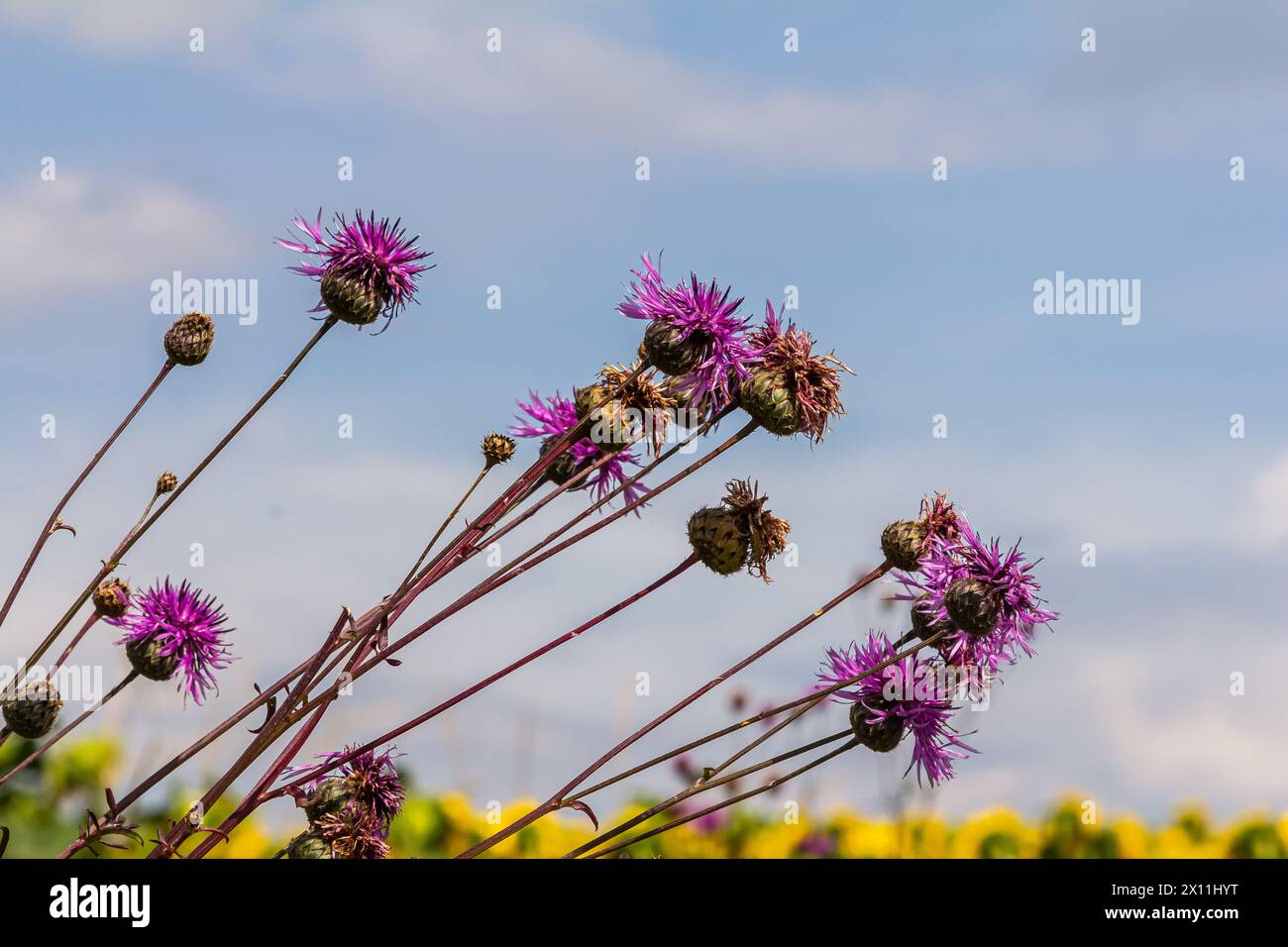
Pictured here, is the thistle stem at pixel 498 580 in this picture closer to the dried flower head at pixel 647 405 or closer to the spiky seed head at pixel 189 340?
the dried flower head at pixel 647 405

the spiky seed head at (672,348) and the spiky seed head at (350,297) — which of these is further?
the spiky seed head at (350,297)

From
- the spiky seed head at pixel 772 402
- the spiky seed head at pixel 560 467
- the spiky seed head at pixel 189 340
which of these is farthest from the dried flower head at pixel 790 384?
the spiky seed head at pixel 189 340

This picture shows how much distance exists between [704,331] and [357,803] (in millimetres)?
1557

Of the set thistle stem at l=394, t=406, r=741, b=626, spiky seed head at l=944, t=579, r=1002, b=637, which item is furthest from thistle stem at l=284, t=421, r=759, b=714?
spiky seed head at l=944, t=579, r=1002, b=637

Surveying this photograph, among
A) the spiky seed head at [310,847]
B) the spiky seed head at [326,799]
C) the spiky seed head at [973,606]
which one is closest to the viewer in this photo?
the spiky seed head at [310,847]

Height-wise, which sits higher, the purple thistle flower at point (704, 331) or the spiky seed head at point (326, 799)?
the purple thistle flower at point (704, 331)

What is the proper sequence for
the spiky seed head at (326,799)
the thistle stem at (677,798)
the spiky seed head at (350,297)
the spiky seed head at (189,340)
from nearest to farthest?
the thistle stem at (677,798) → the spiky seed head at (326,799) → the spiky seed head at (350,297) → the spiky seed head at (189,340)

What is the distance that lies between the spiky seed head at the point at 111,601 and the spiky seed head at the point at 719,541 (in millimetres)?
1712

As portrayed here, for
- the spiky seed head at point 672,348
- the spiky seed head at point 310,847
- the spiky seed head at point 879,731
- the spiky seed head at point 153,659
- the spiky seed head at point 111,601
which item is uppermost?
the spiky seed head at point 672,348

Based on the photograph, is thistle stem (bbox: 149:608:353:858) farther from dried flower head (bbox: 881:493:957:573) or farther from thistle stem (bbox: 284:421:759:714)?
dried flower head (bbox: 881:493:957:573)

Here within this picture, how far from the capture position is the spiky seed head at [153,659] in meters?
3.88

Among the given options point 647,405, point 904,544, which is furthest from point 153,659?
point 904,544

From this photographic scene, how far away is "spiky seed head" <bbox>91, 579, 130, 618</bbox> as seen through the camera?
4023 mm
